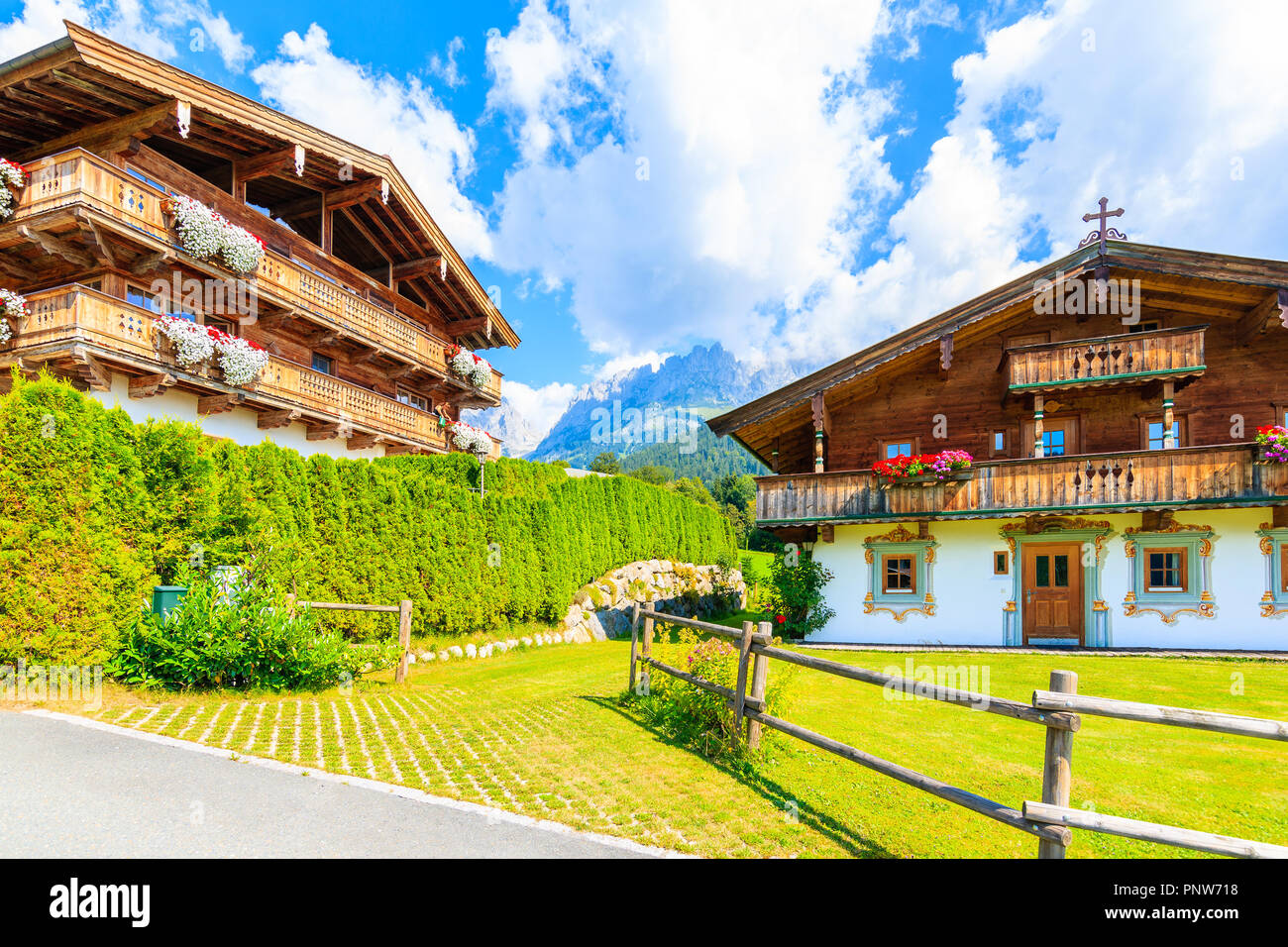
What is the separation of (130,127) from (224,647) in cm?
1287

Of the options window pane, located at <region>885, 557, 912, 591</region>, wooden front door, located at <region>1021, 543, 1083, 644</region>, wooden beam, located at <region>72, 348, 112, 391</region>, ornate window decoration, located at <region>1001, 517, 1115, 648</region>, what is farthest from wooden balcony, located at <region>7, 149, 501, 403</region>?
wooden front door, located at <region>1021, 543, 1083, 644</region>

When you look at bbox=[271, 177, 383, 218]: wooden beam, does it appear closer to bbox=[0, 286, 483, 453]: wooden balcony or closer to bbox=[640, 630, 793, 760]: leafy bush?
bbox=[0, 286, 483, 453]: wooden balcony

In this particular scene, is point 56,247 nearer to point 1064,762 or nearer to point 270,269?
point 270,269

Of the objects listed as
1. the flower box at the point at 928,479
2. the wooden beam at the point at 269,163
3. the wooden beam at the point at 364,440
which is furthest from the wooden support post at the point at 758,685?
the wooden beam at the point at 269,163

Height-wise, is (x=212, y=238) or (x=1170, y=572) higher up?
(x=212, y=238)

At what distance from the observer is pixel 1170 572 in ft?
53.6

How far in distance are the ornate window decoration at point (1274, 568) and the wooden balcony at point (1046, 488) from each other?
4.86 ft

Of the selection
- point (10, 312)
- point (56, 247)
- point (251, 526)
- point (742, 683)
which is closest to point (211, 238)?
point (56, 247)

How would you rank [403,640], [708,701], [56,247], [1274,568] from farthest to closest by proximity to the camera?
[1274,568] < [56,247] < [403,640] < [708,701]

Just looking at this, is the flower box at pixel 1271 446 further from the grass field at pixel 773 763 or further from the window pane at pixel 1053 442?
the grass field at pixel 773 763

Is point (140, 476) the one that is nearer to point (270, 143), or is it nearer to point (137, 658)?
point (137, 658)

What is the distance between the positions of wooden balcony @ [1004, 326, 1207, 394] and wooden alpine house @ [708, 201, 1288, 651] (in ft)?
0.14
